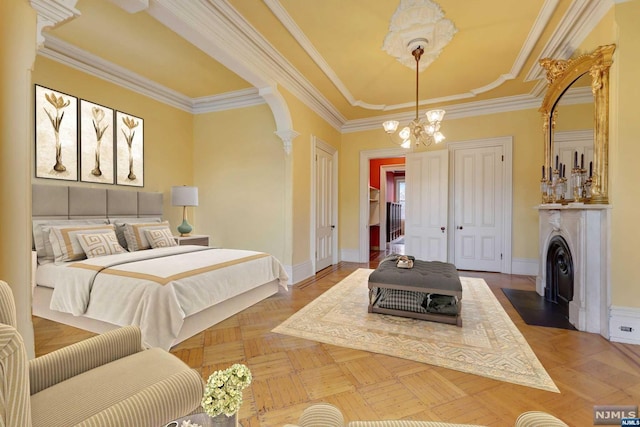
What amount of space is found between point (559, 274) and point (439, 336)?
1.91 m

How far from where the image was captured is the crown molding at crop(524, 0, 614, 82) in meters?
2.60

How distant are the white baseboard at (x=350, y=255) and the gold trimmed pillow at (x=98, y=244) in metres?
4.14

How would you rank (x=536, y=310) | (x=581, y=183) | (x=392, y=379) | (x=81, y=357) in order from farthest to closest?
(x=536, y=310) < (x=581, y=183) < (x=392, y=379) < (x=81, y=357)

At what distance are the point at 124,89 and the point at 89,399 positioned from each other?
449 centimetres

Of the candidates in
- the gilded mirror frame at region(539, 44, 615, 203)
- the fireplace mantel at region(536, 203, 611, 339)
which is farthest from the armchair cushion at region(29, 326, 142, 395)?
the gilded mirror frame at region(539, 44, 615, 203)

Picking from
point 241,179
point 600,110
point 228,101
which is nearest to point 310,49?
point 228,101

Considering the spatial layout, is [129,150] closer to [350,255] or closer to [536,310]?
[350,255]

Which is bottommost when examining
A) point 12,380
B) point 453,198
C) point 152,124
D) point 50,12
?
point 12,380

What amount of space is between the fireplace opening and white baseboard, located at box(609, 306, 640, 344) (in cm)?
49

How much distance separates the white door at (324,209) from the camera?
17.1 ft

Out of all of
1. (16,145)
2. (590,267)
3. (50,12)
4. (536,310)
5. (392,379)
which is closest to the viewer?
(16,145)

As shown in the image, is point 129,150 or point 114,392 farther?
point 129,150

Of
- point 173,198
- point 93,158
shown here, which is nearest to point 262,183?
point 173,198

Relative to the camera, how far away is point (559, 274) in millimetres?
3244
